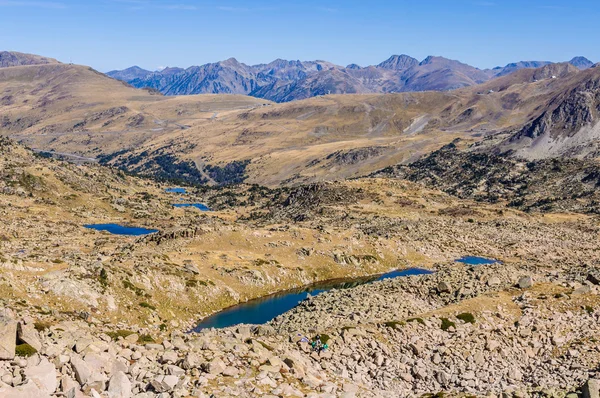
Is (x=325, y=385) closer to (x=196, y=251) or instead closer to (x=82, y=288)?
(x=82, y=288)

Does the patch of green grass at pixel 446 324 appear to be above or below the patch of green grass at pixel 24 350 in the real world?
below

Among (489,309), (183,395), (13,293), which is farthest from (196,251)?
(183,395)

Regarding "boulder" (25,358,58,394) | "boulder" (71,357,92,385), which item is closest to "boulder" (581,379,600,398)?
"boulder" (71,357,92,385)

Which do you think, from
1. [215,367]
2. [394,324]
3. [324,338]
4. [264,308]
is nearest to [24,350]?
[215,367]

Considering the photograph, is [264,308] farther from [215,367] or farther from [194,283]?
[215,367]

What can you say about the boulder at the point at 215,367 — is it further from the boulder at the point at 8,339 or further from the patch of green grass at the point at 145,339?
the boulder at the point at 8,339

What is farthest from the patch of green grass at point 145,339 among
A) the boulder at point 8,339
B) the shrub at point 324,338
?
the shrub at point 324,338

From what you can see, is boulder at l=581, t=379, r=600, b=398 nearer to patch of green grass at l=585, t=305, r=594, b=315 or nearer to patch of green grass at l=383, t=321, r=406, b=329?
patch of green grass at l=383, t=321, r=406, b=329

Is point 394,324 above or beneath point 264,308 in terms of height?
above
